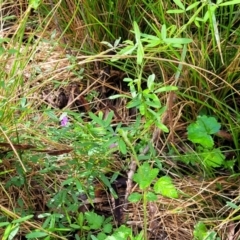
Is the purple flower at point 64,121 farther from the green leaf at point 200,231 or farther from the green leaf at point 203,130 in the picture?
the green leaf at point 200,231

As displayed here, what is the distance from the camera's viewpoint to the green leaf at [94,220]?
161cm

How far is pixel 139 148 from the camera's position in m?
1.66

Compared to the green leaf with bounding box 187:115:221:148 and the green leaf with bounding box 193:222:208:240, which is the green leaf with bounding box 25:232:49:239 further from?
the green leaf with bounding box 187:115:221:148

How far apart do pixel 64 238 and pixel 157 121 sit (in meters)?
0.39

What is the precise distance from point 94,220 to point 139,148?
0.23 metres

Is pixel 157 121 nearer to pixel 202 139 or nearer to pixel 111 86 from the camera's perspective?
pixel 202 139

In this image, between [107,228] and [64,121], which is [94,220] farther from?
[64,121]

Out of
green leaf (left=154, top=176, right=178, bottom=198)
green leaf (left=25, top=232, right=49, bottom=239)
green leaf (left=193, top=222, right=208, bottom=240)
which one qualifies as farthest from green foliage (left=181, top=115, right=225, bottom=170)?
green leaf (left=25, top=232, right=49, bottom=239)

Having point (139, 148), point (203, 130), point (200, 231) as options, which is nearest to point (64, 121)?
point (139, 148)

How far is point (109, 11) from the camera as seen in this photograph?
6.81 ft

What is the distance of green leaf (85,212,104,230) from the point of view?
161 centimetres

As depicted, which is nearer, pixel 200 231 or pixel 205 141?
pixel 200 231

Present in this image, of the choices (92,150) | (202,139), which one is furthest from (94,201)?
(202,139)

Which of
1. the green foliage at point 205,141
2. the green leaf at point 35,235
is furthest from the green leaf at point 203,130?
the green leaf at point 35,235
